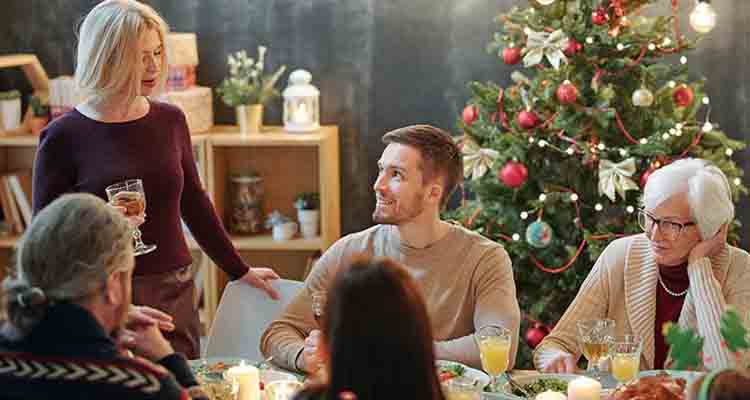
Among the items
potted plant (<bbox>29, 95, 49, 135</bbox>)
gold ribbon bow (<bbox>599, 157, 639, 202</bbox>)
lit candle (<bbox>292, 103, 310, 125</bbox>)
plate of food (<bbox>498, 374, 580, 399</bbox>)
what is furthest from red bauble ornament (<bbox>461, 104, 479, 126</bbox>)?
potted plant (<bbox>29, 95, 49, 135</bbox>)

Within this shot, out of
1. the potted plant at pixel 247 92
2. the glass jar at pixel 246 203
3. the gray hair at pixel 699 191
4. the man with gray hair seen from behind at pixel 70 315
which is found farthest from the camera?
the glass jar at pixel 246 203

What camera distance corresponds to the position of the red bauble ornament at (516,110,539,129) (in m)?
3.97

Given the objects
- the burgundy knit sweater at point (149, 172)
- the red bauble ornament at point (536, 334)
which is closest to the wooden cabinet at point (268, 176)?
the red bauble ornament at point (536, 334)

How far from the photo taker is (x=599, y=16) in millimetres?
3910

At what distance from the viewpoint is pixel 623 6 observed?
13.0 ft

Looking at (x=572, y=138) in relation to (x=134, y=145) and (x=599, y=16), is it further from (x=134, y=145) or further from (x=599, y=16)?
(x=134, y=145)

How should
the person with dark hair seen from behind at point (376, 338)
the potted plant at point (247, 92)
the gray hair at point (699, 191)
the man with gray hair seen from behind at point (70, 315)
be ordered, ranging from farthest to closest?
the potted plant at point (247, 92) < the gray hair at point (699, 191) < the man with gray hair seen from behind at point (70, 315) < the person with dark hair seen from behind at point (376, 338)

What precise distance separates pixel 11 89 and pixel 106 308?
3382mm

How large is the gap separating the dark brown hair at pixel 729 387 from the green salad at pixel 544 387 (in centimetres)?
89

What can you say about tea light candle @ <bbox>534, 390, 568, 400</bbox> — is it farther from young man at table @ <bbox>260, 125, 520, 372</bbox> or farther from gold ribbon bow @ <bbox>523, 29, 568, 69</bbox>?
gold ribbon bow @ <bbox>523, 29, 568, 69</bbox>

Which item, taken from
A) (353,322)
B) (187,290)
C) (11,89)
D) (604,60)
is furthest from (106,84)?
(11,89)

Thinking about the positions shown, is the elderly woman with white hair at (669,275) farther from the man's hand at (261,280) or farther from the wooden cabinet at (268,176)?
the wooden cabinet at (268,176)

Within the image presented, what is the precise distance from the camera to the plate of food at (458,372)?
2.52 metres

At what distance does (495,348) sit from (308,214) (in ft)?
7.82
